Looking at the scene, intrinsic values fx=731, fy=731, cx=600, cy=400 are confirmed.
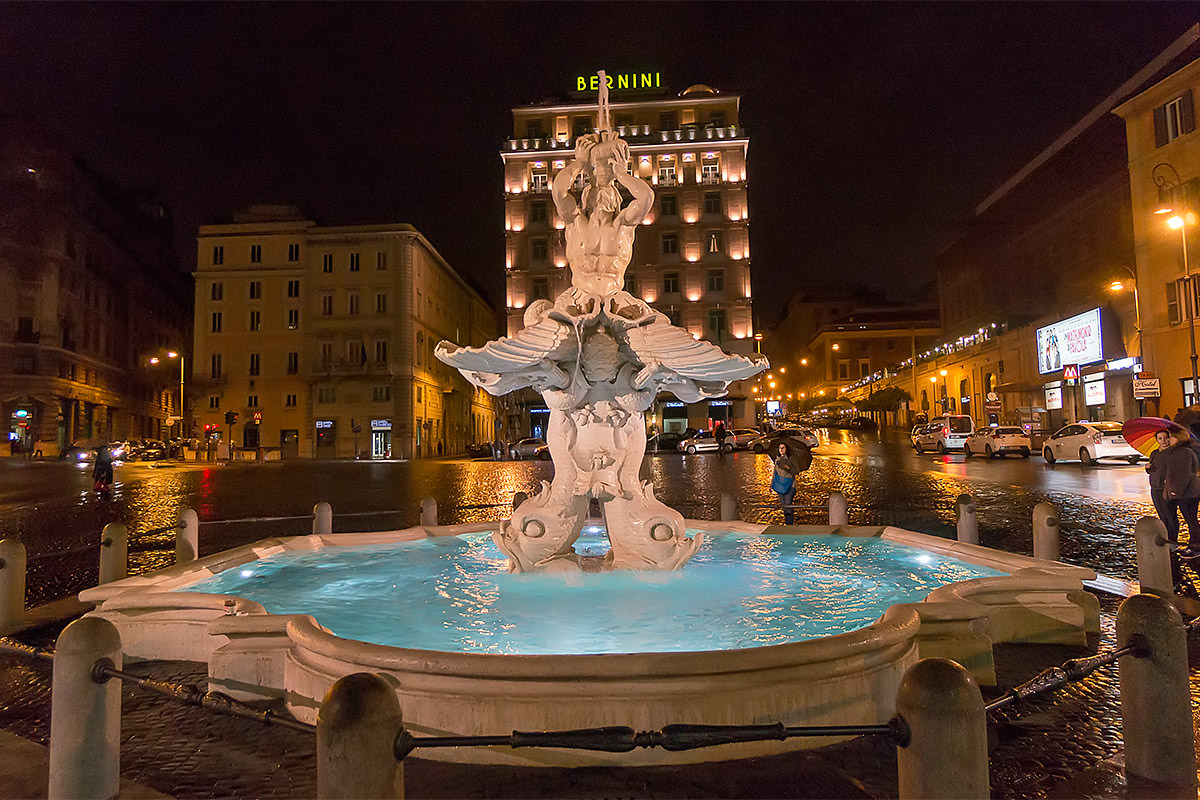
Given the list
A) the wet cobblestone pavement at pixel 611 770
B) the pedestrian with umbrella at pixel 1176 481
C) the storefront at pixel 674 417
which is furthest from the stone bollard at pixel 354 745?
the storefront at pixel 674 417

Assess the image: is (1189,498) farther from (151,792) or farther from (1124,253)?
(1124,253)

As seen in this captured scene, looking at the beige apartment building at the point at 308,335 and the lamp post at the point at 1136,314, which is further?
the beige apartment building at the point at 308,335

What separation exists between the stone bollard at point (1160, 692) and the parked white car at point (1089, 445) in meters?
24.9

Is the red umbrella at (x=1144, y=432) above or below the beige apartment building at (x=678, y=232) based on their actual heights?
below

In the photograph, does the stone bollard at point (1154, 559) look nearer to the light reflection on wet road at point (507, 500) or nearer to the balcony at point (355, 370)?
the light reflection on wet road at point (507, 500)

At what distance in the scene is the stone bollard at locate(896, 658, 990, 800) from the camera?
2465 mm

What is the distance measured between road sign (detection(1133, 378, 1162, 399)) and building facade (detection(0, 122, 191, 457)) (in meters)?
49.8

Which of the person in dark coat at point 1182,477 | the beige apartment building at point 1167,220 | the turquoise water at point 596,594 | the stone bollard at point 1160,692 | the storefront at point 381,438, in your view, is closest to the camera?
the stone bollard at point 1160,692

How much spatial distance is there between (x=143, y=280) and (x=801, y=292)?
10025cm

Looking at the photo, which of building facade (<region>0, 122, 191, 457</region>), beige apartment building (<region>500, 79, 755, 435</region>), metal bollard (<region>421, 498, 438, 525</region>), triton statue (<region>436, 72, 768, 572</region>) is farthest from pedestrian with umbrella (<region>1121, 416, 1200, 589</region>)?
building facade (<region>0, 122, 191, 457</region>)

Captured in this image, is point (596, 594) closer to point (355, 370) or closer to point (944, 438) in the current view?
point (944, 438)

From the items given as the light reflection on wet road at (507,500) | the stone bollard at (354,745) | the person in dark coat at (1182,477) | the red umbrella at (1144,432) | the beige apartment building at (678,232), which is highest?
the beige apartment building at (678,232)

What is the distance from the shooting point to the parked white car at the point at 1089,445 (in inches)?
967

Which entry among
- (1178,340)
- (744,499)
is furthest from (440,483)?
(1178,340)
